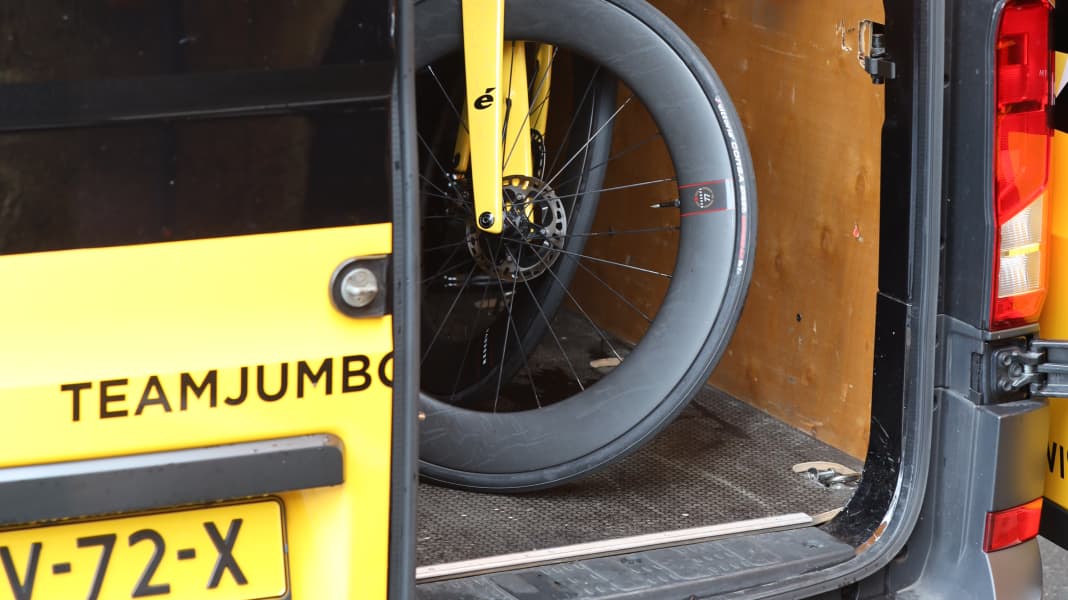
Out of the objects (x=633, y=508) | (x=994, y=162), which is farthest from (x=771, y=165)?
(x=994, y=162)

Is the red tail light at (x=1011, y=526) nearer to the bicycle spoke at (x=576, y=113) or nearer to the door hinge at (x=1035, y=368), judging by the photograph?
the door hinge at (x=1035, y=368)

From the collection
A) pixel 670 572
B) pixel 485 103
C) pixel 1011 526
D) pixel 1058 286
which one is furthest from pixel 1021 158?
pixel 485 103

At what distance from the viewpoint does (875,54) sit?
77.0 inches

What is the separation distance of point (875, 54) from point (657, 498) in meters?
0.97

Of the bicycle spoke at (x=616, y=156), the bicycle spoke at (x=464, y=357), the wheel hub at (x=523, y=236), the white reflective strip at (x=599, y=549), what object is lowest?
the white reflective strip at (x=599, y=549)

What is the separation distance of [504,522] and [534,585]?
517 mm

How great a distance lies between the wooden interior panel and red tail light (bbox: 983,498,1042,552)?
72 centimetres

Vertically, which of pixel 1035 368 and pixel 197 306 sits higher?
pixel 197 306

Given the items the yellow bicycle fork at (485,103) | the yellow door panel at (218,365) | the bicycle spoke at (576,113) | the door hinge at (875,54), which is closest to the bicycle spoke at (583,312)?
the bicycle spoke at (576,113)

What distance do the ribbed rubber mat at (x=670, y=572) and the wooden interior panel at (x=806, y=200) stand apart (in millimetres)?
757

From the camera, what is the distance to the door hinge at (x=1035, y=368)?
189 cm

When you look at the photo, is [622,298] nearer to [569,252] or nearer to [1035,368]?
[569,252]

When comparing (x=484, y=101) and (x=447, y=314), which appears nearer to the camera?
(x=484, y=101)

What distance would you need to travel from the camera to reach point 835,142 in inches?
105
